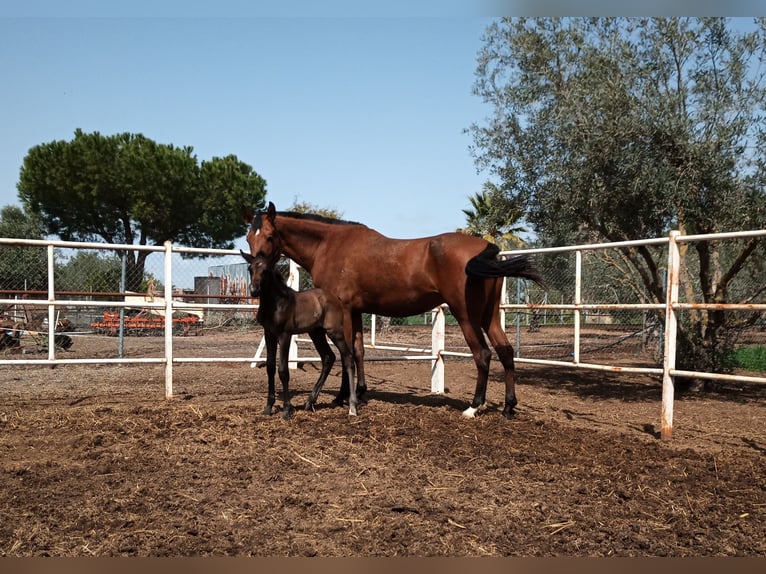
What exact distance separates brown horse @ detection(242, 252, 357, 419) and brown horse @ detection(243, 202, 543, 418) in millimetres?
191

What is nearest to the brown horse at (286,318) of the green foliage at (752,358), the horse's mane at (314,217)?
the horse's mane at (314,217)

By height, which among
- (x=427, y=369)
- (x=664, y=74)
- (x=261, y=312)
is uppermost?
(x=664, y=74)

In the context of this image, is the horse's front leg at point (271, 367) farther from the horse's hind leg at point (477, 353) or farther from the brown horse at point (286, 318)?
the horse's hind leg at point (477, 353)

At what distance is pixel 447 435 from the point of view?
5.03 meters

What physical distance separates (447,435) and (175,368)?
6.57m

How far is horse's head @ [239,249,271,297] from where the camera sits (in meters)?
5.34

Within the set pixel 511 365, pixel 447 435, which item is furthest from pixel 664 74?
pixel 447 435

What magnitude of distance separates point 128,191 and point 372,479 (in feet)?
81.6

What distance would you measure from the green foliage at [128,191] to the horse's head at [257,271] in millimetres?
22094

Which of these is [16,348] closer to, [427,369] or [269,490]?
[427,369]

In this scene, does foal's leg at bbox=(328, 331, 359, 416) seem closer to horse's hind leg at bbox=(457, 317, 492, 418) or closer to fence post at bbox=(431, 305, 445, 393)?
horse's hind leg at bbox=(457, 317, 492, 418)

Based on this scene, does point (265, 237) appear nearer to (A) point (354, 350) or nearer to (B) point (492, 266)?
(A) point (354, 350)

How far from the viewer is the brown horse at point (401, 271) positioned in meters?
5.80

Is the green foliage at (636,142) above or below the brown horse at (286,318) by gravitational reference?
above
